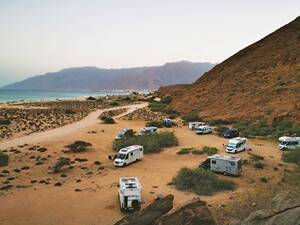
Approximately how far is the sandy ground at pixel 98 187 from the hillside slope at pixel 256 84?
18964mm

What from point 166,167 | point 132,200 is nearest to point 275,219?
point 132,200

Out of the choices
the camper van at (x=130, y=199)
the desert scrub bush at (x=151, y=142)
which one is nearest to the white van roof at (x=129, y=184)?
the camper van at (x=130, y=199)

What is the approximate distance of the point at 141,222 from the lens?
1463cm

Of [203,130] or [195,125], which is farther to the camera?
[195,125]

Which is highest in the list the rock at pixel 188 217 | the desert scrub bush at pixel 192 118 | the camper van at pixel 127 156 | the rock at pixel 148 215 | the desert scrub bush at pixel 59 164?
the rock at pixel 188 217

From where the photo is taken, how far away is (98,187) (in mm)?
26531

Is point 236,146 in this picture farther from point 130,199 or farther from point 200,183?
point 130,199

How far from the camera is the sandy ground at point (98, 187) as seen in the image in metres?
21.3

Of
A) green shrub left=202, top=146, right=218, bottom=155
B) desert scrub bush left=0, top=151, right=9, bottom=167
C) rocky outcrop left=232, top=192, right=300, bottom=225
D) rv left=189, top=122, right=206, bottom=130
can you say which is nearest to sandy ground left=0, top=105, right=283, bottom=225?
green shrub left=202, top=146, right=218, bottom=155

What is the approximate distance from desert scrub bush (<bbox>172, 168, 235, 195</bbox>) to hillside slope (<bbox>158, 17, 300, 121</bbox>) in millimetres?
31944

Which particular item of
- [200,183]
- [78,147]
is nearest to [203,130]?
[78,147]

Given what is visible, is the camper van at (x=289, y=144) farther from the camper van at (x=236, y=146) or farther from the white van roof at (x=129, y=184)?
the white van roof at (x=129, y=184)

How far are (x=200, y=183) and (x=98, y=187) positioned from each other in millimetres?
7589

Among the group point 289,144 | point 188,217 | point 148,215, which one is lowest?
point 289,144
